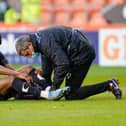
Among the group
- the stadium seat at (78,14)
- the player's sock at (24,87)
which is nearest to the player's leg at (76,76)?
the player's sock at (24,87)

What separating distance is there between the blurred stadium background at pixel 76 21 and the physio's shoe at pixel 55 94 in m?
12.1

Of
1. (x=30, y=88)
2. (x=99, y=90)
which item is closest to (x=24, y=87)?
(x=30, y=88)

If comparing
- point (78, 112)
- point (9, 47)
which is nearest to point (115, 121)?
point (78, 112)

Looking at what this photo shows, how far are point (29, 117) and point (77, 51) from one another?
249 centimetres

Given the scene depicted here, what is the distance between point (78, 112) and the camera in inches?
456

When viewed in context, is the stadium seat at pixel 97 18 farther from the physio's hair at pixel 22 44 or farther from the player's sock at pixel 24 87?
the physio's hair at pixel 22 44

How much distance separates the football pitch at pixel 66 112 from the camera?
34.3ft

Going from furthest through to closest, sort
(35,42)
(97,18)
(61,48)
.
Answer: (97,18) < (61,48) < (35,42)

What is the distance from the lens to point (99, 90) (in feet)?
44.3

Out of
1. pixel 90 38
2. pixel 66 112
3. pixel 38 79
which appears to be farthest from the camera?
pixel 90 38

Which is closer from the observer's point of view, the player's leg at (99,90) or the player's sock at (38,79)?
the player's sock at (38,79)

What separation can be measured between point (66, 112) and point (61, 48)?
1.61 metres

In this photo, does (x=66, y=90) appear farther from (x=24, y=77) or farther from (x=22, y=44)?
(x=22, y=44)

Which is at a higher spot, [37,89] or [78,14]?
[37,89]
